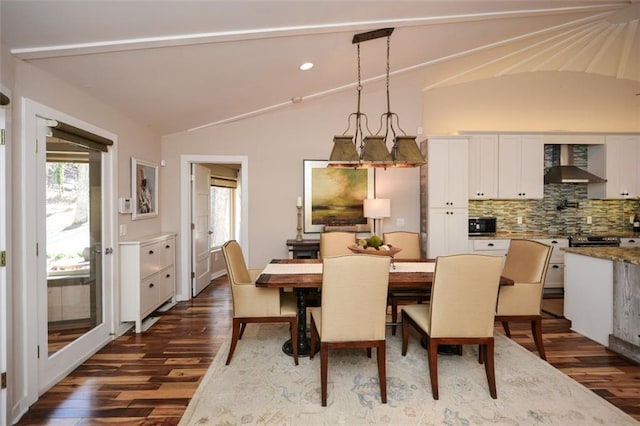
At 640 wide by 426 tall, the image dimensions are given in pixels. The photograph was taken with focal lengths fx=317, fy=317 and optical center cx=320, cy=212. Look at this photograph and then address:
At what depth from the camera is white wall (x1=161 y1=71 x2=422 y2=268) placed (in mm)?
4617

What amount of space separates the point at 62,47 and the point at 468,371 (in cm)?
368

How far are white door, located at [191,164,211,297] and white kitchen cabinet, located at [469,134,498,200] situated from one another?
158 inches

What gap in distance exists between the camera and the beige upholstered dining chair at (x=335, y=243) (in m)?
3.71

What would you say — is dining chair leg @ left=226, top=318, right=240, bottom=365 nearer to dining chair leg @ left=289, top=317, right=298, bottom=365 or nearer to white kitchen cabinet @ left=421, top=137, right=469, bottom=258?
dining chair leg @ left=289, top=317, right=298, bottom=365

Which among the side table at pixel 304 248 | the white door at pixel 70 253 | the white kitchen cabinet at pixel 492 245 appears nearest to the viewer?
the white door at pixel 70 253

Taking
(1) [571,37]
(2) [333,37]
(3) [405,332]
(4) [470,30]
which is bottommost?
(3) [405,332]

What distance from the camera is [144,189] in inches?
154

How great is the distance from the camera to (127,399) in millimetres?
2180

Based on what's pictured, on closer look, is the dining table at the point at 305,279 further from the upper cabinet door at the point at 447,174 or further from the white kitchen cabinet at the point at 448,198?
the upper cabinet door at the point at 447,174

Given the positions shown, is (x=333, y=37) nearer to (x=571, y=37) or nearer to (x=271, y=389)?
(x=271, y=389)

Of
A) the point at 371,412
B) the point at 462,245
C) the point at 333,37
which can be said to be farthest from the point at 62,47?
the point at 462,245

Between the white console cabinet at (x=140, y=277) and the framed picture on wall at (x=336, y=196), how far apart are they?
1.98 metres

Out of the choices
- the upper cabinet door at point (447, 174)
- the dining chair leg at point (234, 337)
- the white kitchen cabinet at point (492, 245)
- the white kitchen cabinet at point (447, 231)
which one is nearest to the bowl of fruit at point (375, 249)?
the dining chair leg at point (234, 337)

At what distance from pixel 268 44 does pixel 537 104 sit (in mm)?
4518
